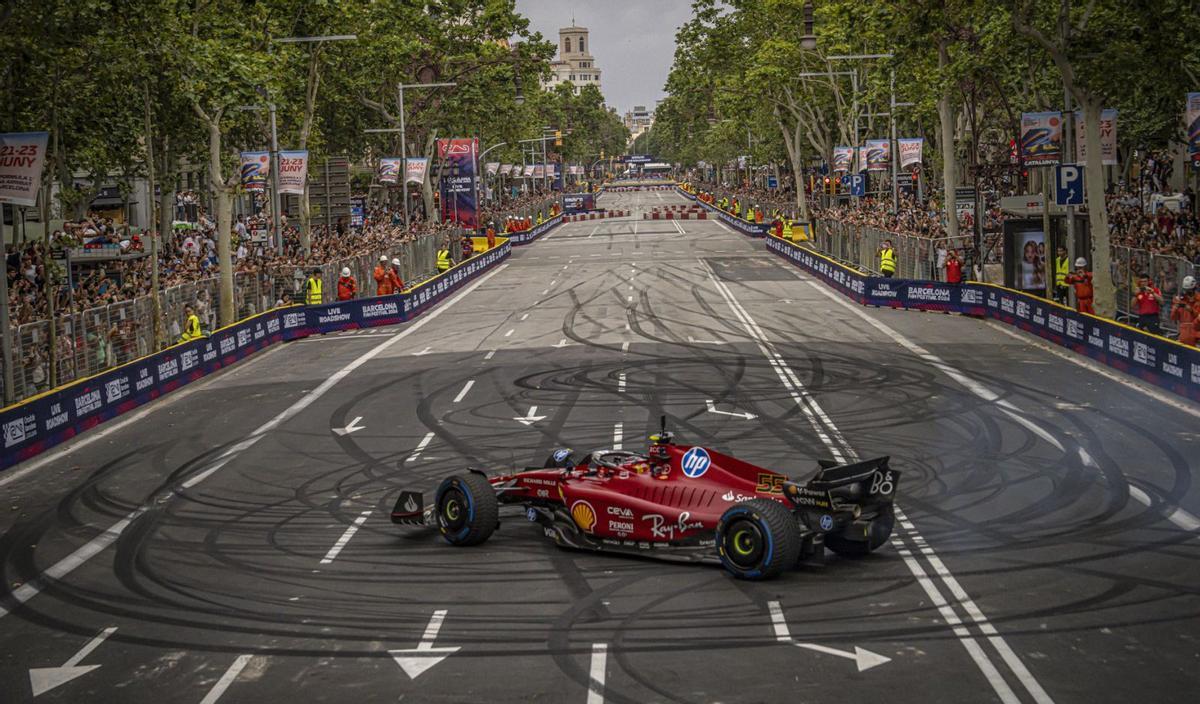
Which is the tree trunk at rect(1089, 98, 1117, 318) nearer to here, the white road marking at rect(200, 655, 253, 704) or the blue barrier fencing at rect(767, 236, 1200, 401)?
the blue barrier fencing at rect(767, 236, 1200, 401)

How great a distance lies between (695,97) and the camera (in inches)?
4031

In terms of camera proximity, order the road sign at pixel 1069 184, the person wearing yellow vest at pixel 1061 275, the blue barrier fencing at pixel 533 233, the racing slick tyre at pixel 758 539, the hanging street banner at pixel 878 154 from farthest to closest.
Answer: the blue barrier fencing at pixel 533 233
the hanging street banner at pixel 878 154
the person wearing yellow vest at pixel 1061 275
the road sign at pixel 1069 184
the racing slick tyre at pixel 758 539

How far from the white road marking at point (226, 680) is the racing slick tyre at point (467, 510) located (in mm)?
4088

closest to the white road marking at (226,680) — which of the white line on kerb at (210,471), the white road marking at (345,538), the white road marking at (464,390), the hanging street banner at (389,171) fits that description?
the white road marking at (345,538)

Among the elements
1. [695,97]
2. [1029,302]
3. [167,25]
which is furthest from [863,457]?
[695,97]

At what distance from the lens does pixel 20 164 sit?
2639 cm

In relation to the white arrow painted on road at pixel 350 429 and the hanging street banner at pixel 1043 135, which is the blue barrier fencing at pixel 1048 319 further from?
the white arrow painted on road at pixel 350 429

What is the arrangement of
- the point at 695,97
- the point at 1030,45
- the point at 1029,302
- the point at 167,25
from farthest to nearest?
1. the point at 695,97
2. the point at 1030,45
3. the point at 1029,302
4. the point at 167,25

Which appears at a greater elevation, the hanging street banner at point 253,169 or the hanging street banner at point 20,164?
the hanging street banner at point 253,169

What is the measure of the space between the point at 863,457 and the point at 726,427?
3.62 metres

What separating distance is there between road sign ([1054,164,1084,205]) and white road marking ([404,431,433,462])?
63.4 ft

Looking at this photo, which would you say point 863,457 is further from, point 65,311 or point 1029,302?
point 65,311

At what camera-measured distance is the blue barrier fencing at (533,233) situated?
89062 mm

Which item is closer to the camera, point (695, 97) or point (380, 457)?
point (380, 457)
